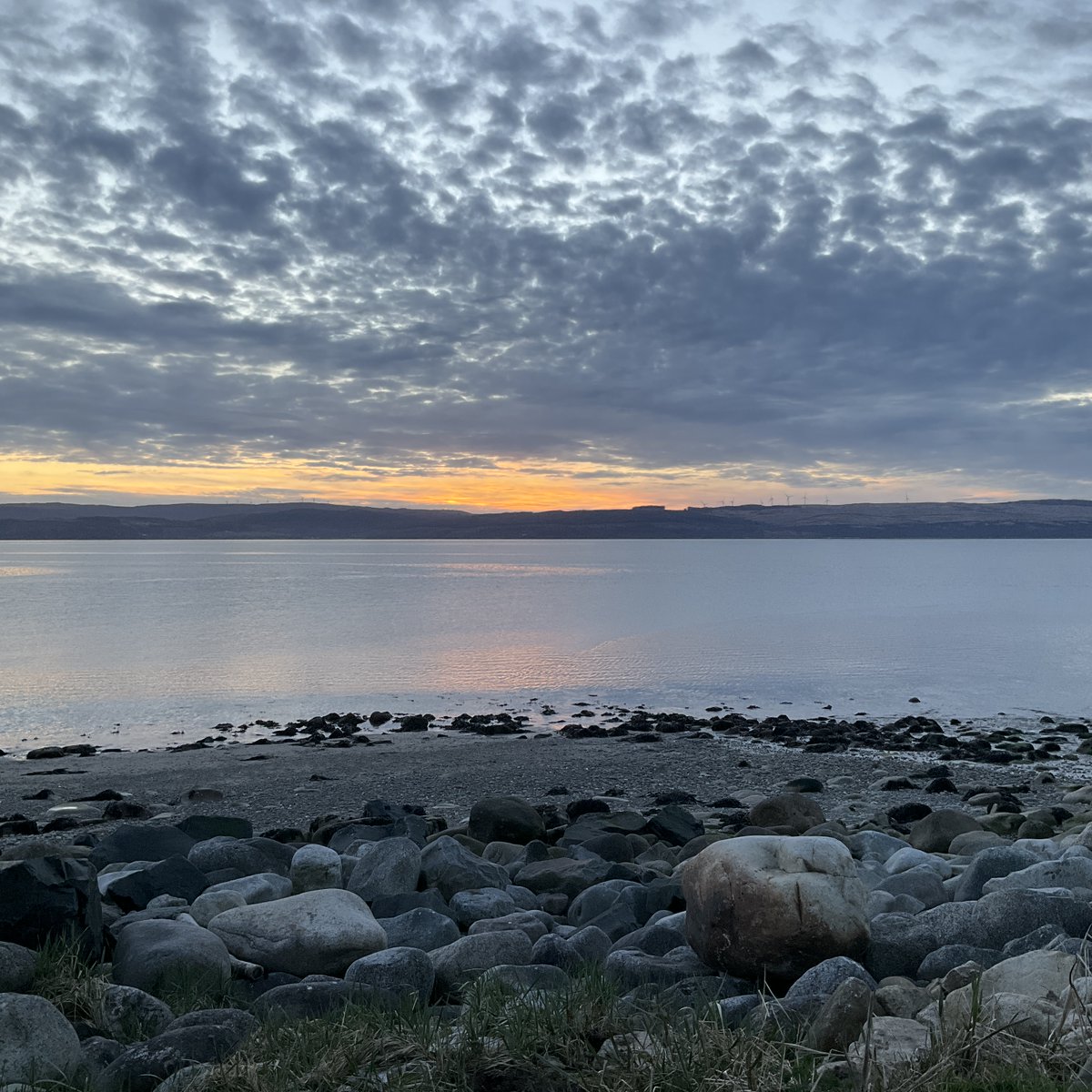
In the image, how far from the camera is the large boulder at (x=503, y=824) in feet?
34.5

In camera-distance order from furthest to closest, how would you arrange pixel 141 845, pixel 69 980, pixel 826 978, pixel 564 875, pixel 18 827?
pixel 18 827
pixel 141 845
pixel 564 875
pixel 69 980
pixel 826 978

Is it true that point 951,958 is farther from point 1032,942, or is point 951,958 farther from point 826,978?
point 826,978

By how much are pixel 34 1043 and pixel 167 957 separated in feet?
4.75

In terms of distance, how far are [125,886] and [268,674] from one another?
26.9m

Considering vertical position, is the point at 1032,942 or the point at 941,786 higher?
the point at 1032,942

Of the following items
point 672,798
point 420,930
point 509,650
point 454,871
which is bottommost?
point 509,650

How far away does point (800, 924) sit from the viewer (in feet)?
17.0

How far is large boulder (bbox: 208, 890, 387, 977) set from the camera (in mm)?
5730

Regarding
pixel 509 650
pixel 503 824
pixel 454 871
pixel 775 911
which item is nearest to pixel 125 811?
pixel 503 824

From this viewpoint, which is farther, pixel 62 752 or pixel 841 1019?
pixel 62 752

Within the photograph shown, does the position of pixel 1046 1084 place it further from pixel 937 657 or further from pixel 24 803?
pixel 937 657

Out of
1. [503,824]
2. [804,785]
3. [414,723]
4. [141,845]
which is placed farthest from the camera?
[414,723]

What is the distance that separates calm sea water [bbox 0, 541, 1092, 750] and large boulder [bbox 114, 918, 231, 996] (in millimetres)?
17445

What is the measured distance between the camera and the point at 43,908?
514cm
